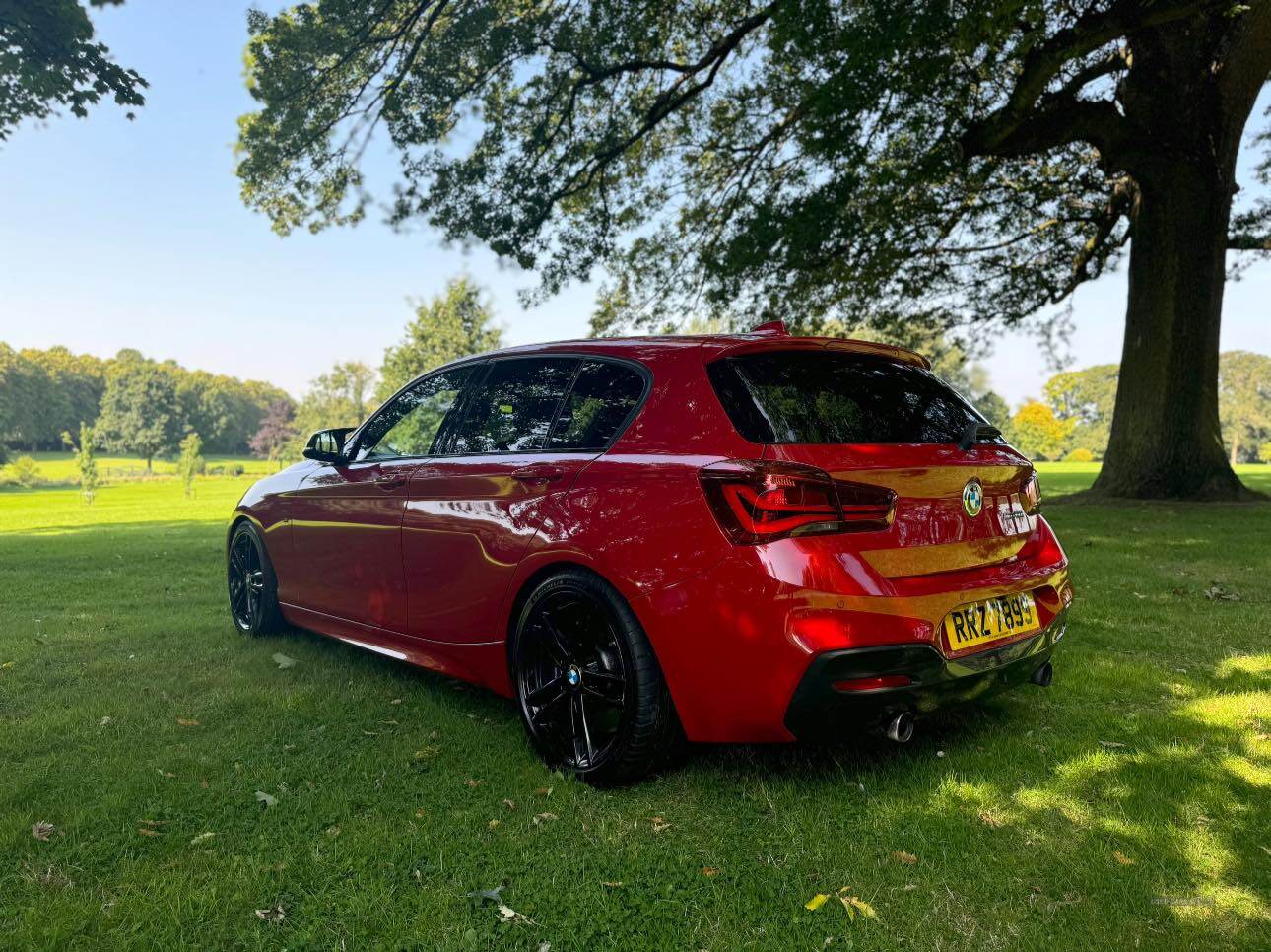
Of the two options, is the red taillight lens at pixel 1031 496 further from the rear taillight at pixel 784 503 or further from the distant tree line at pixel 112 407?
the distant tree line at pixel 112 407

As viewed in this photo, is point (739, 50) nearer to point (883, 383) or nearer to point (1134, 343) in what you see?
point (1134, 343)

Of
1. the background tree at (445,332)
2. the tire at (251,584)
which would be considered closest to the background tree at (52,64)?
the tire at (251,584)

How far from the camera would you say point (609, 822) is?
273cm

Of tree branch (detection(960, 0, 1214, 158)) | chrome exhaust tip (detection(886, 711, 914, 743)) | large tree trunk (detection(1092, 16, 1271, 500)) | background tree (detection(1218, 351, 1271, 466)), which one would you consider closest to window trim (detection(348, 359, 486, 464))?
chrome exhaust tip (detection(886, 711, 914, 743))

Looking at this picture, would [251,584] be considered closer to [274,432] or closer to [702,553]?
[702,553]

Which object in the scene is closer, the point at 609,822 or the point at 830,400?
the point at 609,822

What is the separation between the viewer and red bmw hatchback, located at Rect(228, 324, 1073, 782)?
259 centimetres

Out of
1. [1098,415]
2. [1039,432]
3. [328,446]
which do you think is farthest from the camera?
[1098,415]

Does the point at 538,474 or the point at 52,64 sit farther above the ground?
the point at 52,64

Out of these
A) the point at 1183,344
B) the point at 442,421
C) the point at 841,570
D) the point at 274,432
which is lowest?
→ the point at 841,570

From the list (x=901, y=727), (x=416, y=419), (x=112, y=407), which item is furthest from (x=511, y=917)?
(x=112, y=407)

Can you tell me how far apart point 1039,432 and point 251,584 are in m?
85.7

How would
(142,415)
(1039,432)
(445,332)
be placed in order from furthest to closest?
(142,415) → (1039,432) → (445,332)

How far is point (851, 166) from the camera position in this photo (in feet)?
32.7
